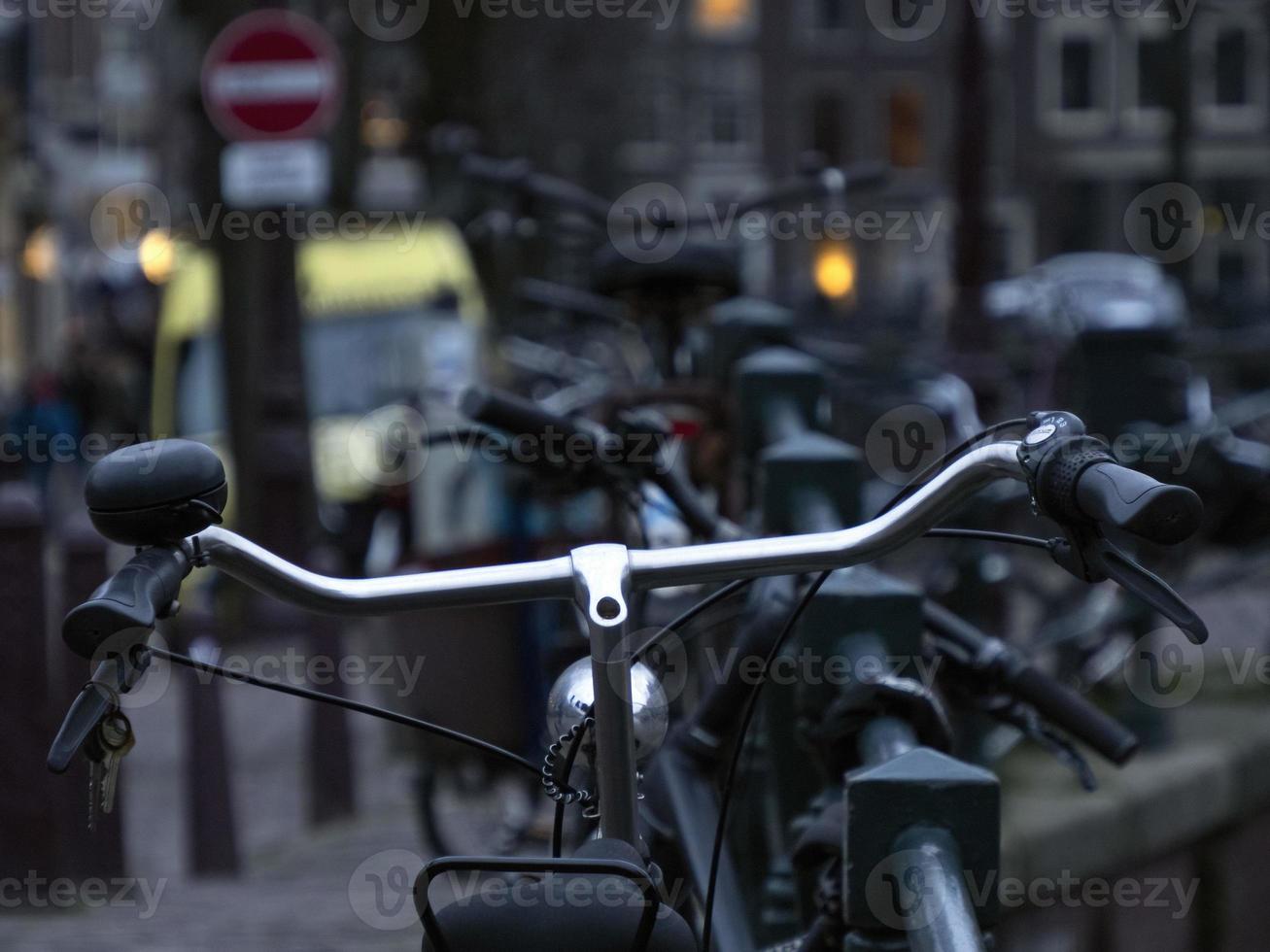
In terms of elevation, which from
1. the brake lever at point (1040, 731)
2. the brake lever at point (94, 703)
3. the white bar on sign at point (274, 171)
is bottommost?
the brake lever at point (1040, 731)

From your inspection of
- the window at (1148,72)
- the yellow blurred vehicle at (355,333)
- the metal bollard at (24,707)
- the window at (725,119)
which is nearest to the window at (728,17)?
the window at (725,119)

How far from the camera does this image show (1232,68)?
48875 millimetres

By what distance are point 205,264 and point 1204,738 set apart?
10927 mm

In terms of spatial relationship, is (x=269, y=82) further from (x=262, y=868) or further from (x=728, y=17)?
(x=728, y=17)

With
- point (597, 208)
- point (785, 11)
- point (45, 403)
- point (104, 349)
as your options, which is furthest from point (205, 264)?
point (785, 11)

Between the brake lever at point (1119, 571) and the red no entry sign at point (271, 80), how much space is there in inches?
308

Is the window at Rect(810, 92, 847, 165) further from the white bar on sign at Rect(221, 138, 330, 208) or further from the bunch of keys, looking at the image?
the bunch of keys

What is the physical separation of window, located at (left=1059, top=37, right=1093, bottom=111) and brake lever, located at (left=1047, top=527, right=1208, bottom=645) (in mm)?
50638

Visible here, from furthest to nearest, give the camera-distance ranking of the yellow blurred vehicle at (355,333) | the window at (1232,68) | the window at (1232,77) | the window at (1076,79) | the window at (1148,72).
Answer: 1. the window at (1076,79)
2. the window at (1148,72)
3. the window at (1232,68)
4. the window at (1232,77)
5. the yellow blurred vehicle at (355,333)

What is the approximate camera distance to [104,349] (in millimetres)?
23047

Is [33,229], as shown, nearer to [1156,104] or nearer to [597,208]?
[1156,104]

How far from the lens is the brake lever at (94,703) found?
4.70 ft

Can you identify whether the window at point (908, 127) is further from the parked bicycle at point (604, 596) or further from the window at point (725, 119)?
the parked bicycle at point (604, 596)

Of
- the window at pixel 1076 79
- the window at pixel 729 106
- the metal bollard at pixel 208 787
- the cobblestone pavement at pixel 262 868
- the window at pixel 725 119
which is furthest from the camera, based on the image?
the window at pixel 725 119
